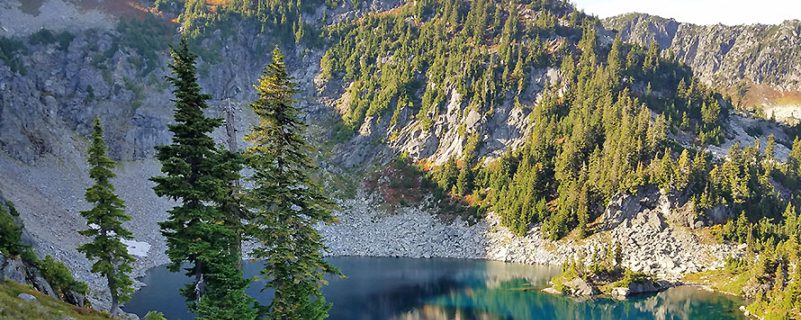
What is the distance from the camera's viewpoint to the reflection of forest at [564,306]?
58.3 metres

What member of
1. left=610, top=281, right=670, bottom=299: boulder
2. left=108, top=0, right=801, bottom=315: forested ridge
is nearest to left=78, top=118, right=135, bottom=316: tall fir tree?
left=108, top=0, right=801, bottom=315: forested ridge

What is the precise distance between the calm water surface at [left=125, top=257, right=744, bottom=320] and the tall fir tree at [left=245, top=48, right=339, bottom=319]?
1179 inches

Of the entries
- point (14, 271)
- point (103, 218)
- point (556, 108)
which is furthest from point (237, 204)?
point (556, 108)

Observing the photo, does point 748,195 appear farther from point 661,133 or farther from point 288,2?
point 288,2

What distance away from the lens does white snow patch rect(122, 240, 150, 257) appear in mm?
76062

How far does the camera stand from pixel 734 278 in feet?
233

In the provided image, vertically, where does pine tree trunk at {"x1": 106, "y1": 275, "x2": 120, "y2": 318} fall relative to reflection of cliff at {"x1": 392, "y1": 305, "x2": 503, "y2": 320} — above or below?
above

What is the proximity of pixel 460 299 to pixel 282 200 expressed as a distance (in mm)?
48468

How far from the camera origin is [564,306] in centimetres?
6247

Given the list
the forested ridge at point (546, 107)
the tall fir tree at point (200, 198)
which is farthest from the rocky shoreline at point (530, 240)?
the tall fir tree at point (200, 198)

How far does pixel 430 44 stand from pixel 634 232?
74106mm

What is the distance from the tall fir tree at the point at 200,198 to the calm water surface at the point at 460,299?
1210 inches

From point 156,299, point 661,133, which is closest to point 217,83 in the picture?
point 156,299

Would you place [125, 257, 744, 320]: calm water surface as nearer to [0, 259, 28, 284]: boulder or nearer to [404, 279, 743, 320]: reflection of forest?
[404, 279, 743, 320]: reflection of forest
